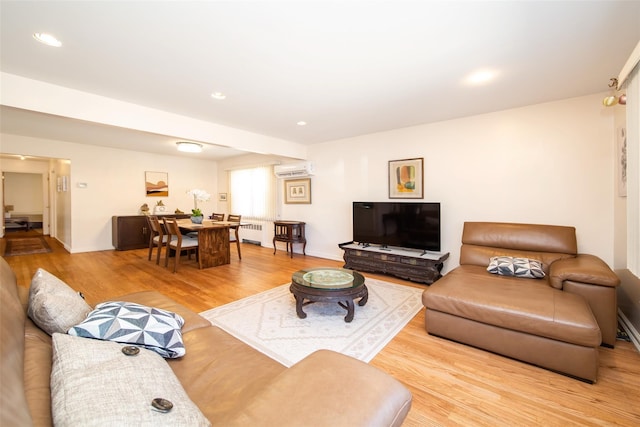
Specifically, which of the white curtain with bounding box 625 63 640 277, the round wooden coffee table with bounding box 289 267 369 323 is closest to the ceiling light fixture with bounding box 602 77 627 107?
the white curtain with bounding box 625 63 640 277

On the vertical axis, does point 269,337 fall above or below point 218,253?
below

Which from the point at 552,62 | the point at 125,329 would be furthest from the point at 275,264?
the point at 552,62

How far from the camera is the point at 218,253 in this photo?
473 centimetres

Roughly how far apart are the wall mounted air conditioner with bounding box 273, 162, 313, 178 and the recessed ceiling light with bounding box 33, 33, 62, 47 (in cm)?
381

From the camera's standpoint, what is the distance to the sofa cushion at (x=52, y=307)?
110 centimetres

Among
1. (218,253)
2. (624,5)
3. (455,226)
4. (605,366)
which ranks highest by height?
(624,5)

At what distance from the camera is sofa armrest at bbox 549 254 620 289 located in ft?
6.67

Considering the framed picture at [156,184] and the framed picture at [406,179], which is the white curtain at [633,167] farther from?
the framed picture at [156,184]

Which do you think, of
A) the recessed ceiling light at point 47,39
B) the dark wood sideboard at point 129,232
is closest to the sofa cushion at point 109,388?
the recessed ceiling light at point 47,39

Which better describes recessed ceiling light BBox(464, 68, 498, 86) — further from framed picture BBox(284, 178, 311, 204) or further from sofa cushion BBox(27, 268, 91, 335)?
framed picture BBox(284, 178, 311, 204)

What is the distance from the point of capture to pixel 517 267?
2.62m

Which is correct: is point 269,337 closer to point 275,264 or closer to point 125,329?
point 125,329

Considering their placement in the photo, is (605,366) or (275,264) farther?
(275,264)

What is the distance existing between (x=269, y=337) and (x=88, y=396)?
5.79ft
